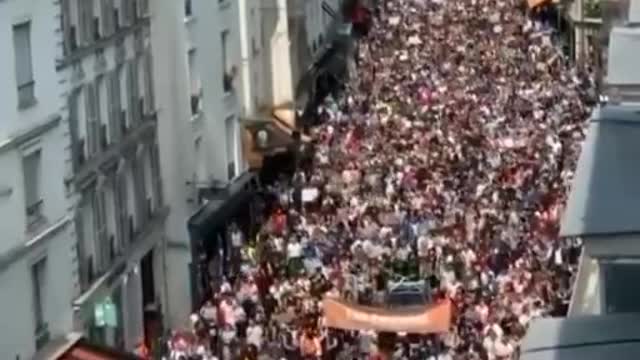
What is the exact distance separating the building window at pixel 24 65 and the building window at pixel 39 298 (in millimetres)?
2540

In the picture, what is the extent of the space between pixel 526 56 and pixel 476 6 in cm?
2465

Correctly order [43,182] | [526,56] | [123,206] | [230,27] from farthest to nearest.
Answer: [526,56] < [230,27] < [123,206] < [43,182]

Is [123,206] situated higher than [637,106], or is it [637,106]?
[637,106]

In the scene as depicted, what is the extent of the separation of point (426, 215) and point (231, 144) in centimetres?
594

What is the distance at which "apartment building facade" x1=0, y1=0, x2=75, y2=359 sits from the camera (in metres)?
29.8

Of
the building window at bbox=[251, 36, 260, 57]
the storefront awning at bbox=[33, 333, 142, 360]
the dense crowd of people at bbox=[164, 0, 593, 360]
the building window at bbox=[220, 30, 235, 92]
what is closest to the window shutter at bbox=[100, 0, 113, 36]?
the dense crowd of people at bbox=[164, 0, 593, 360]

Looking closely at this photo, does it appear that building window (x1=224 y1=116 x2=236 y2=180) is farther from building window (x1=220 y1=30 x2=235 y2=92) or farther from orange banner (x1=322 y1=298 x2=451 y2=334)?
orange banner (x1=322 y1=298 x2=451 y2=334)

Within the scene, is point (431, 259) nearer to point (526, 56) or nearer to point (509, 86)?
point (509, 86)

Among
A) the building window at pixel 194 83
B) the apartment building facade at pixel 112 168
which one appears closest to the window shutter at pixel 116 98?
the apartment building facade at pixel 112 168

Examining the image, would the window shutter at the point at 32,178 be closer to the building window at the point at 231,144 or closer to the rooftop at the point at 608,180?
the building window at the point at 231,144

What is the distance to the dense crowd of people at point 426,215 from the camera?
35.1 metres

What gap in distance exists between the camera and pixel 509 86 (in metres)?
67.0

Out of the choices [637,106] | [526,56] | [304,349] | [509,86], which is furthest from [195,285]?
[526,56]

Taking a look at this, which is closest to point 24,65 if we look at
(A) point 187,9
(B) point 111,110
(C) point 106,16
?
(B) point 111,110
